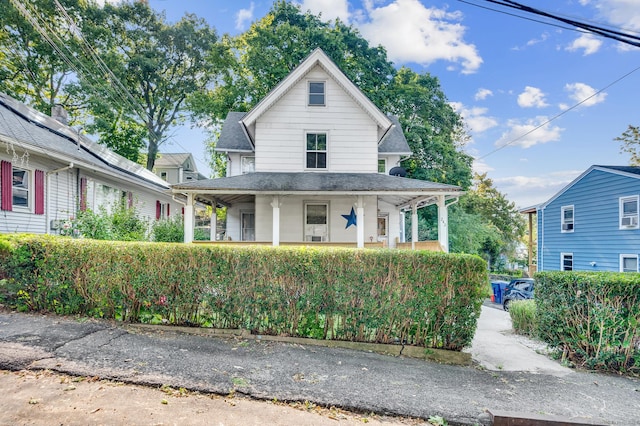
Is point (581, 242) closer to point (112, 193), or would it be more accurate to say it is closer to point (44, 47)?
point (112, 193)

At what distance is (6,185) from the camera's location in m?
9.50

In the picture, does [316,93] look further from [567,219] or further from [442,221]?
[567,219]

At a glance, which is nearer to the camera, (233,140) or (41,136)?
(41,136)

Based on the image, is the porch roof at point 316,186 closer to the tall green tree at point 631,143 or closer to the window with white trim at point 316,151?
the window with white trim at point 316,151

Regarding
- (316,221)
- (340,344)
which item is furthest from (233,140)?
(340,344)

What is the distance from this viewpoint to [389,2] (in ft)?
43.3

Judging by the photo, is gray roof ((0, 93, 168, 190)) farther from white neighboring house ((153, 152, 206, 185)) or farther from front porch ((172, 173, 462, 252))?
white neighboring house ((153, 152, 206, 185))

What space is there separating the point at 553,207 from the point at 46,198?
2329cm

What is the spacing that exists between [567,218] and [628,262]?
3880mm

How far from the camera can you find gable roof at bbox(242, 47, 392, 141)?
43.2 ft

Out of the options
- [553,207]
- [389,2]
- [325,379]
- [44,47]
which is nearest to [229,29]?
[44,47]

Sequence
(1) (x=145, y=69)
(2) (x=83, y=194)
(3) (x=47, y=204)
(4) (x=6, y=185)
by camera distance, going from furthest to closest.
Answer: (1) (x=145, y=69)
(2) (x=83, y=194)
(3) (x=47, y=204)
(4) (x=6, y=185)

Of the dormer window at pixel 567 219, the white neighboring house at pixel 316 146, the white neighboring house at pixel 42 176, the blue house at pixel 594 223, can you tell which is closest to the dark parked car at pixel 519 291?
the blue house at pixel 594 223

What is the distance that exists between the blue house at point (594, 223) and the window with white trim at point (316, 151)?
12696 mm
